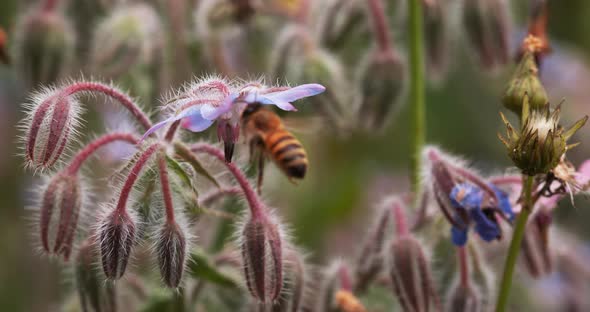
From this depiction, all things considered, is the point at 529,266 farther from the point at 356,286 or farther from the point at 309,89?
the point at 309,89

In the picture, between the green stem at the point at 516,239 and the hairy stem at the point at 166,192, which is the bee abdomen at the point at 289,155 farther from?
the green stem at the point at 516,239

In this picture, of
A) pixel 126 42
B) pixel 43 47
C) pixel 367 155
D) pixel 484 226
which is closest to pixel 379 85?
pixel 126 42

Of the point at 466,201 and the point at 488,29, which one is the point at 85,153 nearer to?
the point at 466,201

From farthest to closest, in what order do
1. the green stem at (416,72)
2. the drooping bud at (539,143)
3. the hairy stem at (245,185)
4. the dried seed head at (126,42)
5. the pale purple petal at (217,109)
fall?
1. the dried seed head at (126,42)
2. the green stem at (416,72)
3. the hairy stem at (245,185)
4. the drooping bud at (539,143)
5. the pale purple petal at (217,109)

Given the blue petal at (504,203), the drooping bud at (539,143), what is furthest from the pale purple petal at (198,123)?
the blue petal at (504,203)

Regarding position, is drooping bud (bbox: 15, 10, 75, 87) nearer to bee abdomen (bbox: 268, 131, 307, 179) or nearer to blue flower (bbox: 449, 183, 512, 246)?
bee abdomen (bbox: 268, 131, 307, 179)

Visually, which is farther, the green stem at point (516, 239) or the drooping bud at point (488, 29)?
the drooping bud at point (488, 29)

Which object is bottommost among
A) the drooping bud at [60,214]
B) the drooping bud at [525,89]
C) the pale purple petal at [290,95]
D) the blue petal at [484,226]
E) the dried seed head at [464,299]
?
the drooping bud at [60,214]
